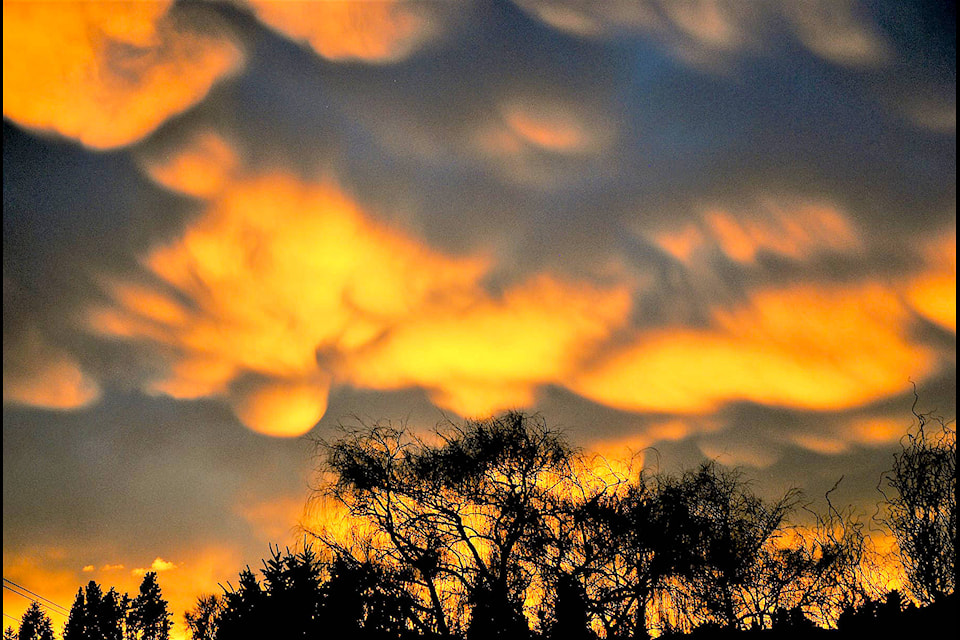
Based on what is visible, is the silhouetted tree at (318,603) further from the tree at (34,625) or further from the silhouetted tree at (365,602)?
the tree at (34,625)

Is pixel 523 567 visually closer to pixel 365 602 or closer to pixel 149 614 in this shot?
pixel 365 602

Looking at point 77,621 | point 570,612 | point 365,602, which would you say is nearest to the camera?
point 570,612

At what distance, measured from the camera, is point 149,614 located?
352 feet

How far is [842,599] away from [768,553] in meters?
6.30

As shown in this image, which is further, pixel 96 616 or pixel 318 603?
pixel 96 616

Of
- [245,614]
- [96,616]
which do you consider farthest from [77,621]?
[245,614]

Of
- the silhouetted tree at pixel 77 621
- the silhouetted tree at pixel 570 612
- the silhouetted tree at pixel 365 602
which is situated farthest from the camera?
the silhouetted tree at pixel 77 621

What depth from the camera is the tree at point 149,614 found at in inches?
4186

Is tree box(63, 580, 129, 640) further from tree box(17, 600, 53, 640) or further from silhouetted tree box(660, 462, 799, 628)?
silhouetted tree box(660, 462, 799, 628)

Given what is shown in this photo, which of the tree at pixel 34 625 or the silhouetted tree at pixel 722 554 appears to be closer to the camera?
the silhouetted tree at pixel 722 554

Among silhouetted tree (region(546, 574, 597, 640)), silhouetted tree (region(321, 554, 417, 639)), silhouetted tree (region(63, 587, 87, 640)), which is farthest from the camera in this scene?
silhouetted tree (region(63, 587, 87, 640))

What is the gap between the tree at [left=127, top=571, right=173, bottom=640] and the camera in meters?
106

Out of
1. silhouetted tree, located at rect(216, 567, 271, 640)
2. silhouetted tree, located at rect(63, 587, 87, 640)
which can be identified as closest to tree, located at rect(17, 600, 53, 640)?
silhouetted tree, located at rect(63, 587, 87, 640)

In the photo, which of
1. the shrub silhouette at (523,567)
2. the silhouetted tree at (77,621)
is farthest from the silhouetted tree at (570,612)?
the silhouetted tree at (77,621)
